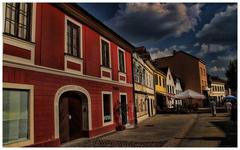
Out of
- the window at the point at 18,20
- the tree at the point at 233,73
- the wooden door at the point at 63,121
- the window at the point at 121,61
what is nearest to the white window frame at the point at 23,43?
the window at the point at 18,20

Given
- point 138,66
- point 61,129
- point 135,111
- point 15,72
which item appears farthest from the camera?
point 138,66

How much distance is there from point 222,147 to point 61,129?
17.2 feet

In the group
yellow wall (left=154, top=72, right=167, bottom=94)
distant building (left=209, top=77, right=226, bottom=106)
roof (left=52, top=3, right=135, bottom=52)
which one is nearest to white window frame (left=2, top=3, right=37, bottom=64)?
roof (left=52, top=3, right=135, bottom=52)

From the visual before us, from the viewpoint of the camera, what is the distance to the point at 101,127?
11.4 m

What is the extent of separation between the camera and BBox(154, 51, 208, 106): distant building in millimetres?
40062

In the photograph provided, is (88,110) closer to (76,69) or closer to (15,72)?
(76,69)

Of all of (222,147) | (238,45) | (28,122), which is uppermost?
(238,45)

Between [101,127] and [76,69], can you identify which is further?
[101,127]

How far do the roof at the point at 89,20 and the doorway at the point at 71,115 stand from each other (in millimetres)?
2895

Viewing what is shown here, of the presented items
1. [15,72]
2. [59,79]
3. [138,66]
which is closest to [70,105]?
[59,79]

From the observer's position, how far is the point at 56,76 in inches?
336

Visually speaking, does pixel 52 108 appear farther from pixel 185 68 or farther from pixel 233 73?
pixel 185 68

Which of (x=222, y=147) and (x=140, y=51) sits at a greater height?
(x=140, y=51)

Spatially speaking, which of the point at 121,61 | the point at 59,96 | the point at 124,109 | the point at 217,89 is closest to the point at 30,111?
the point at 59,96
